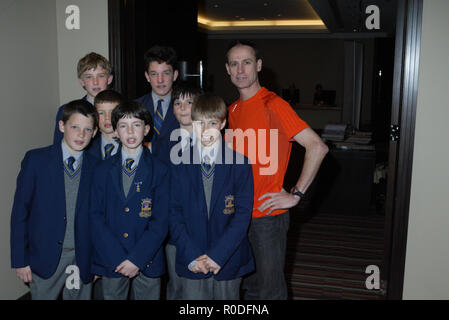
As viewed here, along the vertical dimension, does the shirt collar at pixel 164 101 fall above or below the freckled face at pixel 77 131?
above

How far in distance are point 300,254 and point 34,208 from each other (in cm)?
248

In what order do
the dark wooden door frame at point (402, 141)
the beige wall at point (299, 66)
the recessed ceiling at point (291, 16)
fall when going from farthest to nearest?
1. the beige wall at point (299, 66)
2. the recessed ceiling at point (291, 16)
3. the dark wooden door frame at point (402, 141)

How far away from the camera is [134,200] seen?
6.24 ft

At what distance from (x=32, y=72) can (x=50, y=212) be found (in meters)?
1.06

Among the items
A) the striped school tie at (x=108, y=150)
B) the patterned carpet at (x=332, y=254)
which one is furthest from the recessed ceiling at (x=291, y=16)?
the striped school tie at (x=108, y=150)

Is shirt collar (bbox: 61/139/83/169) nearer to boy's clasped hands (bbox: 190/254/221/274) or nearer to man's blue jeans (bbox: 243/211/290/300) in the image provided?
boy's clasped hands (bbox: 190/254/221/274)

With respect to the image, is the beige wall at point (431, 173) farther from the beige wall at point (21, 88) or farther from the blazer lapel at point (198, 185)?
the beige wall at point (21, 88)

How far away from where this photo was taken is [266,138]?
2.02m

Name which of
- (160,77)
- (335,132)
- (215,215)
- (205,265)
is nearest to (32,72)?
(160,77)

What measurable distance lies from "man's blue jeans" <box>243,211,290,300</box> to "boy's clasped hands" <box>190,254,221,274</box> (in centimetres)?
25

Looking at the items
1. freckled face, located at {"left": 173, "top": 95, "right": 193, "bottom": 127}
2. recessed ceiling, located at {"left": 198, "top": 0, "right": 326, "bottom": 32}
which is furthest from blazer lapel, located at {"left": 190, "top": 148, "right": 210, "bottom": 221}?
recessed ceiling, located at {"left": 198, "top": 0, "right": 326, "bottom": 32}

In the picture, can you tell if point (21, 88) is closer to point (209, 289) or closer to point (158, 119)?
point (158, 119)

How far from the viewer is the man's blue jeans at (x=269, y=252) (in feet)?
6.45

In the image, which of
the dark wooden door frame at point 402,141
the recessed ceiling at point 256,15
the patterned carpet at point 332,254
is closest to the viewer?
the dark wooden door frame at point 402,141
